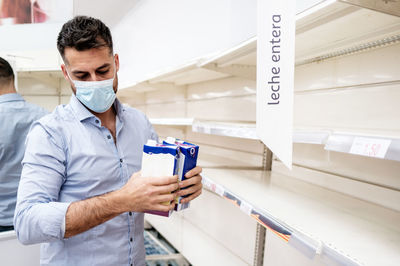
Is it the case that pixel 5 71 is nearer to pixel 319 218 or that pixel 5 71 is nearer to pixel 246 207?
pixel 246 207

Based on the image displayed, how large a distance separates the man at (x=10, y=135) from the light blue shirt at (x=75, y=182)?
49.4 inches

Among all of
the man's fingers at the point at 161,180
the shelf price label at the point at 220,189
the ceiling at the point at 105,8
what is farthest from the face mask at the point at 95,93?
the ceiling at the point at 105,8

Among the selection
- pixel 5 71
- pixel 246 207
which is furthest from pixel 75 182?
pixel 5 71

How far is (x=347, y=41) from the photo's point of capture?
126cm

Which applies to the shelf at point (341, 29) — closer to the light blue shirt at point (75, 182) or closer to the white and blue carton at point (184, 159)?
the white and blue carton at point (184, 159)

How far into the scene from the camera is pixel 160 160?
37.4 inches

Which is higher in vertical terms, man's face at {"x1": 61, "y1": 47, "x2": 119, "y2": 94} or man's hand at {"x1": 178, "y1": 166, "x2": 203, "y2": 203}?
man's face at {"x1": 61, "y1": 47, "x2": 119, "y2": 94}

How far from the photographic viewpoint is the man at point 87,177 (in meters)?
0.98

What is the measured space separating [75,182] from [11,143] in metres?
1.42

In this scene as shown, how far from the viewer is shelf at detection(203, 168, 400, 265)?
0.76 metres

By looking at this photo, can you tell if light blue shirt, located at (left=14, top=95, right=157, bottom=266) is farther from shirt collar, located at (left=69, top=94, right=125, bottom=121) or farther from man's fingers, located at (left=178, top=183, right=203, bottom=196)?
man's fingers, located at (left=178, top=183, right=203, bottom=196)

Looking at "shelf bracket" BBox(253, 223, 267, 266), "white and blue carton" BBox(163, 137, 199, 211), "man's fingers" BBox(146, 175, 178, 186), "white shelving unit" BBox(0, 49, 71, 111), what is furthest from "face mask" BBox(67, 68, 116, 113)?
"white shelving unit" BBox(0, 49, 71, 111)

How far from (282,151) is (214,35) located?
1.99m

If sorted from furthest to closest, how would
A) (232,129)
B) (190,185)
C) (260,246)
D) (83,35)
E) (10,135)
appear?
(10,135)
(260,246)
(232,129)
(83,35)
(190,185)
